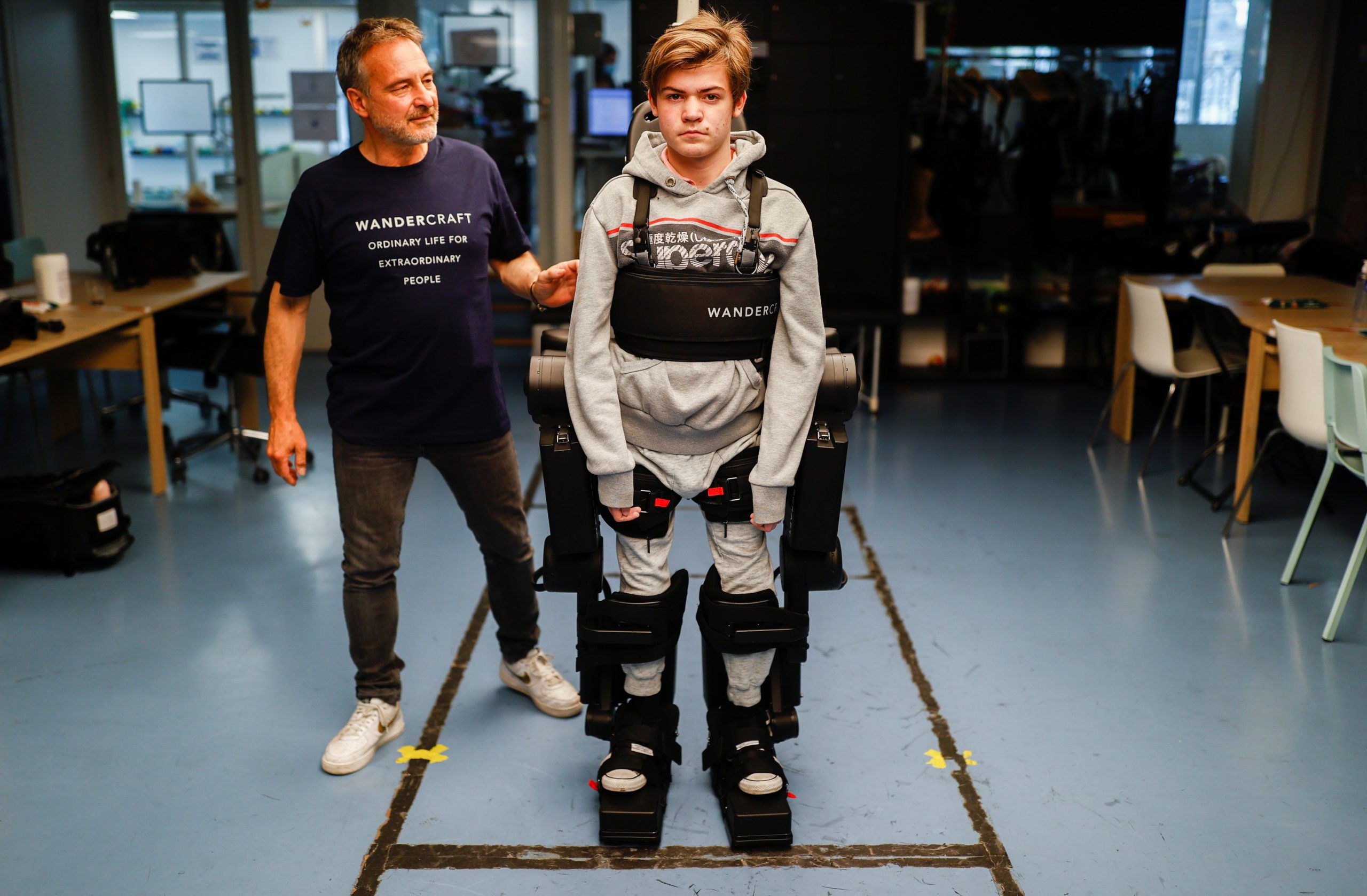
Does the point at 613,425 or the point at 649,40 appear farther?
the point at 649,40

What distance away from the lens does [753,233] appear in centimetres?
215

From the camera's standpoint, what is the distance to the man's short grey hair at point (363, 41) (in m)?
2.46

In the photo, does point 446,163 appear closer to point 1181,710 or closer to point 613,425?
point 613,425

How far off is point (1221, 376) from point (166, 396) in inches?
201

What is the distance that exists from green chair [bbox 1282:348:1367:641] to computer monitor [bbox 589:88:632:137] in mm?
4817

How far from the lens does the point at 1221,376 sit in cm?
500

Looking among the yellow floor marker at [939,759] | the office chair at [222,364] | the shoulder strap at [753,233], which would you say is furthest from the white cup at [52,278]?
the yellow floor marker at [939,759]

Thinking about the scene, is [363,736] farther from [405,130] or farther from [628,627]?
[405,130]

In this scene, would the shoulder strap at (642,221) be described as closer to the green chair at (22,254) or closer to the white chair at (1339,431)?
the white chair at (1339,431)

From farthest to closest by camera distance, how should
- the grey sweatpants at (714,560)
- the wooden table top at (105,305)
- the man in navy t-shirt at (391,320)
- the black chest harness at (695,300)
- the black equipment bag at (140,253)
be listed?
the black equipment bag at (140,253), the wooden table top at (105,305), the man in navy t-shirt at (391,320), the grey sweatpants at (714,560), the black chest harness at (695,300)

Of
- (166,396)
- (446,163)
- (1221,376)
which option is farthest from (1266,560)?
(166,396)

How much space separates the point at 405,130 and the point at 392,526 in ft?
2.98

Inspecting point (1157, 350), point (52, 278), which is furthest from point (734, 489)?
point (52, 278)

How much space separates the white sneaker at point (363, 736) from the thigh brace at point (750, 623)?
93cm
